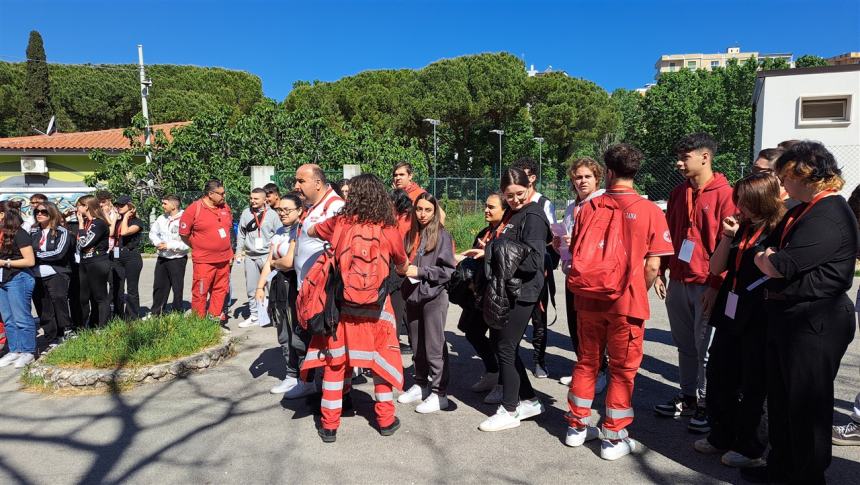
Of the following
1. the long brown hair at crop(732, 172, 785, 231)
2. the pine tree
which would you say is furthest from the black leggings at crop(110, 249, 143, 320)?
the pine tree

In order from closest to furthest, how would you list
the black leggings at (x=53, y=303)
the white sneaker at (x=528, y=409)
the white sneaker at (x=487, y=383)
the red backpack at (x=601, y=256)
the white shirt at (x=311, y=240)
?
1. the red backpack at (x=601, y=256)
2. the white sneaker at (x=528, y=409)
3. the white shirt at (x=311, y=240)
4. the white sneaker at (x=487, y=383)
5. the black leggings at (x=53, y=303)

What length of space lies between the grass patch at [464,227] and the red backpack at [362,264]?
10.9 metres

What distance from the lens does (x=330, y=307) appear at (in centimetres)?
371

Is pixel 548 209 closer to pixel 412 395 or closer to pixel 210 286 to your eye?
pixel 412 395

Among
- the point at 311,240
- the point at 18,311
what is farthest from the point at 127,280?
the point at 311,240

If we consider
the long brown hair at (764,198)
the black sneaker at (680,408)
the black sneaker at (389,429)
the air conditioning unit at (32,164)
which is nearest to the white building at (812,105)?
the black sneaker at (680,408)

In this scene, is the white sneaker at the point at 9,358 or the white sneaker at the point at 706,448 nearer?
the white sneaker at the point at 706,448

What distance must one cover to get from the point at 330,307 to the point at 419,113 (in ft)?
119

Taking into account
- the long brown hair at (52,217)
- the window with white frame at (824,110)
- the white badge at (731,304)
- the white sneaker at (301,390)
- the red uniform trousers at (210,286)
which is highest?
the window with white frame at (824,110)

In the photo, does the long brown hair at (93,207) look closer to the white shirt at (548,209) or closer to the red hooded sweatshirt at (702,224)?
the white shirt at (548,209)

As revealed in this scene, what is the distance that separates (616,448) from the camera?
355 cm

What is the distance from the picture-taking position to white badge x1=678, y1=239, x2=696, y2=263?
13.1 ft

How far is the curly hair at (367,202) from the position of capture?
373 cm

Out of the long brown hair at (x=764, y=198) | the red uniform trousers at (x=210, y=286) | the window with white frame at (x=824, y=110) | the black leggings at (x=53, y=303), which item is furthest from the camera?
the window with white frame at (x=824, y=110)
